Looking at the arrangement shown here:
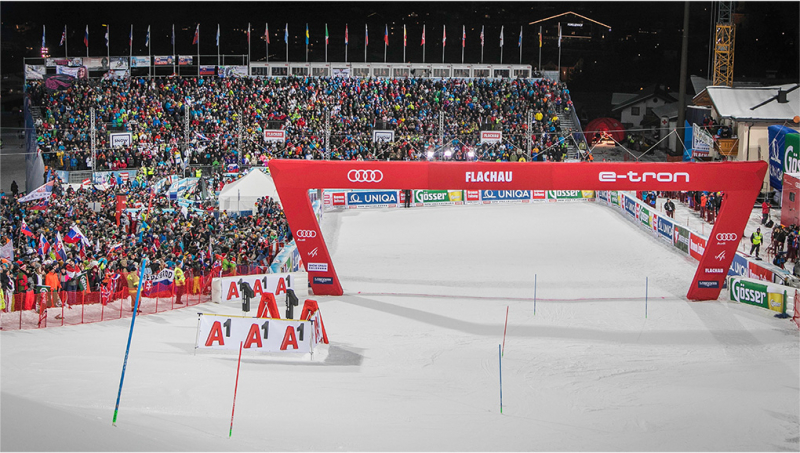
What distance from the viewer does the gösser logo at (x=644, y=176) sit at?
16391mm

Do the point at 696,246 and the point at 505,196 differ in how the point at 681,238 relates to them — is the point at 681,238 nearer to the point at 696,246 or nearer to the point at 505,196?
the point at 696,246

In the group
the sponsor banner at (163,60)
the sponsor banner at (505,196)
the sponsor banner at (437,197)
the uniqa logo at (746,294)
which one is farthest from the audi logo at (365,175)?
the sponsor banner at (163,60)

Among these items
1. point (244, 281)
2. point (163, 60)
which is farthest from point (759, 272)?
point (163, 60)

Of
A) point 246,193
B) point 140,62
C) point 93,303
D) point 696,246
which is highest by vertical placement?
point 140,62

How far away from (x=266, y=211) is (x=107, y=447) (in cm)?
1815

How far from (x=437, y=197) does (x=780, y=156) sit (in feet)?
44.9

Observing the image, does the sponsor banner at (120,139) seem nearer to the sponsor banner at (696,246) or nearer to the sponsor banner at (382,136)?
the sponsor banner at (382,136)

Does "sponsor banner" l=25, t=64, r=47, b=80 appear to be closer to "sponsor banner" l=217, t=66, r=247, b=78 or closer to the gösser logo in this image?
"sponsor banner" l=217, t=66, r=247, b=78

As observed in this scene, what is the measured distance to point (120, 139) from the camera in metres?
32.9

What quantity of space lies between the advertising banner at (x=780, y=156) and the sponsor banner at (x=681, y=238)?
6.08 metres

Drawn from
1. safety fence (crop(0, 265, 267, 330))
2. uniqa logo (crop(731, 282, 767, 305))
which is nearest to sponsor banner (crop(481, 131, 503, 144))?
uniqa logo (crop(731, 282, 767, 305))

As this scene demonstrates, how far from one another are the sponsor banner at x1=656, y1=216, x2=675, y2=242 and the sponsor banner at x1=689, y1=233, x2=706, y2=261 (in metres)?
1.73

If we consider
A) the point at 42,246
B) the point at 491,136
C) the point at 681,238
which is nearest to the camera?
the point at 42,246

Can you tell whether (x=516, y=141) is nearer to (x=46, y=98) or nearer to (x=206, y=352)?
(x=46, y=98)
